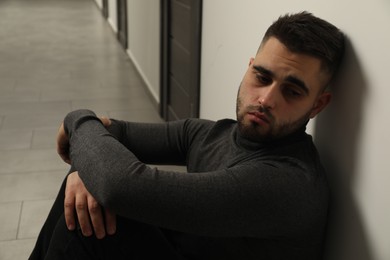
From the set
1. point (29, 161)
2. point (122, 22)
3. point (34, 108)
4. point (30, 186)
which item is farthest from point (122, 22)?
point (30, 186)

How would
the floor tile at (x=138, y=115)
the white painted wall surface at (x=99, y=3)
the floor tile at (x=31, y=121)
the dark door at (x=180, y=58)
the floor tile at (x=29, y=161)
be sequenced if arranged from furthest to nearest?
the white painted wall surface at (x=99, y=3) < the floor tile at (x=138, y=115) < the floor tile at (x=31, y=121) < the floor tile at (x=29, y=161) < the dark door at (x=180, y=58)

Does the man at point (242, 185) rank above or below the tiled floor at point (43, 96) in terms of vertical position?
above

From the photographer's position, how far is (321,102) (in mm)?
1102

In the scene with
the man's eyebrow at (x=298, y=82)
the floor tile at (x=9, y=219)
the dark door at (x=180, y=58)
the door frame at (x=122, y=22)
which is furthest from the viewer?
the door frame at (x=122, y=22)

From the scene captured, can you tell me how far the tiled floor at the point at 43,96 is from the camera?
2.22m

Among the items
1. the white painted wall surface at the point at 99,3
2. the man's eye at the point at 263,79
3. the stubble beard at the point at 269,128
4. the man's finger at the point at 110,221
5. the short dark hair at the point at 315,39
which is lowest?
the white painted wall surface at the point at 99,3

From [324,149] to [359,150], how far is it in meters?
0.17

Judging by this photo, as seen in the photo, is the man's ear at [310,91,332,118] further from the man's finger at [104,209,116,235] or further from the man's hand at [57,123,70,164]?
the man's hand at [57,123,70,164]

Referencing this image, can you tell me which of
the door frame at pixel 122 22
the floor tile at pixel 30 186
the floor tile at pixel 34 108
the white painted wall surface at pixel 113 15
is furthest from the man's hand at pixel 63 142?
the white painted wall surface at pixel 113 15

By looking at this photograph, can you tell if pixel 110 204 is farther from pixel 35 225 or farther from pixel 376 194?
pixel 35 225

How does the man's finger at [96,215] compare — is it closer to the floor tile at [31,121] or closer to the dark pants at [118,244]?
the dark pants at [118,244]

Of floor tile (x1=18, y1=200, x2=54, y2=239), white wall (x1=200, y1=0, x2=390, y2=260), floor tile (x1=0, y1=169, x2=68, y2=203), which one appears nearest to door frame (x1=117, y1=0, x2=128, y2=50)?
floor tile (x1=0, y1=169, x2=68, y2=203)

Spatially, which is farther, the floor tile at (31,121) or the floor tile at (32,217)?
the floor tile at (31,121)

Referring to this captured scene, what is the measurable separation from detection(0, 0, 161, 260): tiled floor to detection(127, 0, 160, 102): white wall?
0.47 feet
